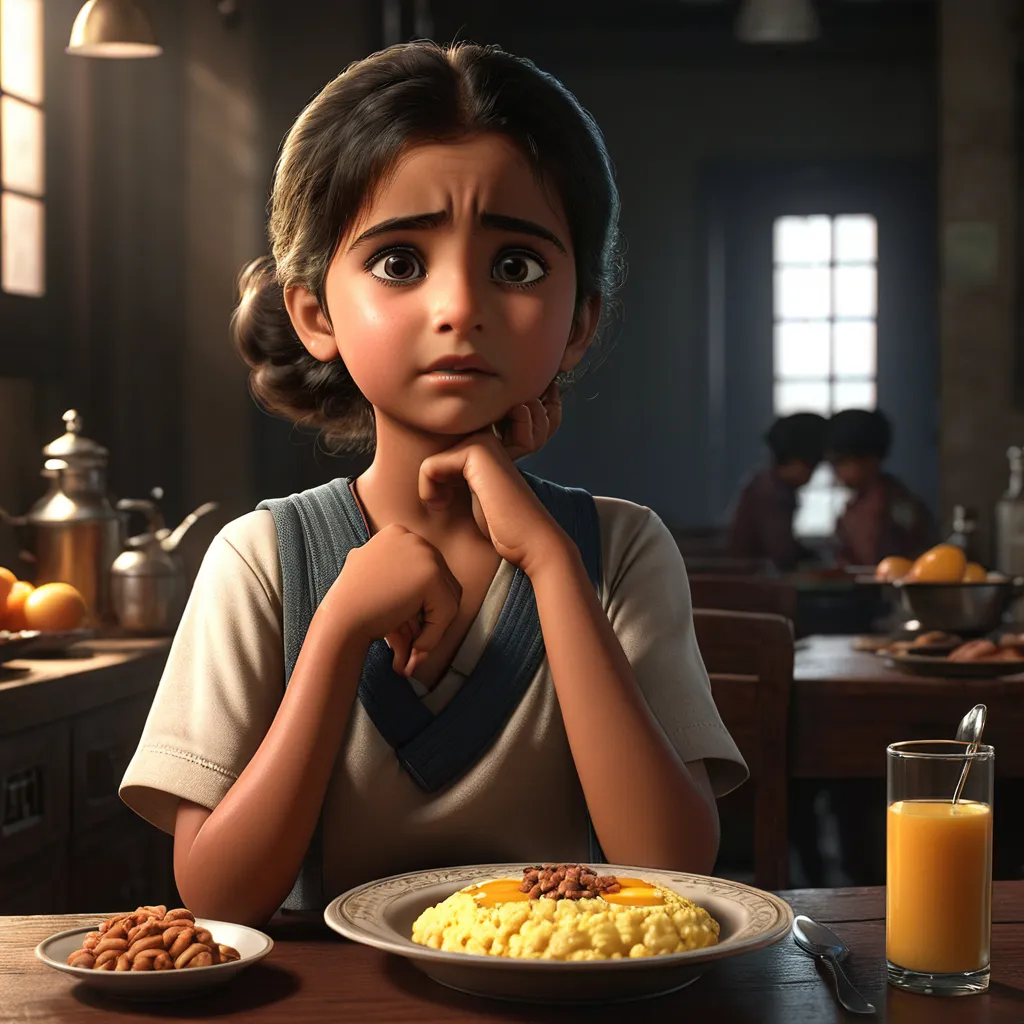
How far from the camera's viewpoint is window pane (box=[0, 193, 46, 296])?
298cm

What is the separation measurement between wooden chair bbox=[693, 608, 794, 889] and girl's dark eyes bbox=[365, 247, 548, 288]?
0.73 m

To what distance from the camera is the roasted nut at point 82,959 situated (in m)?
0.79

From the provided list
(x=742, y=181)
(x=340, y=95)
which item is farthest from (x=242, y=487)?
(x=742, y=181)

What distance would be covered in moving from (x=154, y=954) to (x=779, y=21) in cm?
556

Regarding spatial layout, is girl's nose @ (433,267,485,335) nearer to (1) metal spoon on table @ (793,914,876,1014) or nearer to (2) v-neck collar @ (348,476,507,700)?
(2) v-neck collar @ (348,476,507,700)

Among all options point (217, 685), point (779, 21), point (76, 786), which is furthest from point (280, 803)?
point (779, 21)

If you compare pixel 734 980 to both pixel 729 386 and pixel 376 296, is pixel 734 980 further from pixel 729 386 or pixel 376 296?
pixel 729 386

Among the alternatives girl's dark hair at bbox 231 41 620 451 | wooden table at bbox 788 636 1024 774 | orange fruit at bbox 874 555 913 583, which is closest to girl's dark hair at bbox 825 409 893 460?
orange fruit at bbox 874 555 913 583

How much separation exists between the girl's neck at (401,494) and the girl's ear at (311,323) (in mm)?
77

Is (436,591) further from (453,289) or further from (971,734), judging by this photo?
(971,734)

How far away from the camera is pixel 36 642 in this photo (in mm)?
2023

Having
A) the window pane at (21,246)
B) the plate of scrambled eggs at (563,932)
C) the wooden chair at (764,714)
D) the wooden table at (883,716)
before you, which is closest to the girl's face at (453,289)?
the plate of scrambled eggs at (563,932)

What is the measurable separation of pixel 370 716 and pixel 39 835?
98 cm

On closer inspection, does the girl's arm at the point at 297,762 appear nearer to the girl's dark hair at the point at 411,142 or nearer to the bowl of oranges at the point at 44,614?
the girl's dark hair at the point at 411,142
